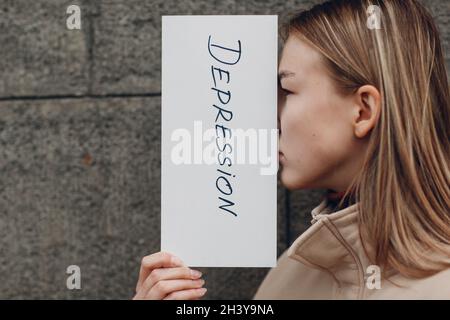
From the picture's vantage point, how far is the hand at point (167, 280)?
266 cm

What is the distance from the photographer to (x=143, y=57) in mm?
3018

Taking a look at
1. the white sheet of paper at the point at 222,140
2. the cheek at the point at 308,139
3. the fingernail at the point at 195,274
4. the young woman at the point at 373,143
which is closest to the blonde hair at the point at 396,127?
the young woman at the point at 373,143

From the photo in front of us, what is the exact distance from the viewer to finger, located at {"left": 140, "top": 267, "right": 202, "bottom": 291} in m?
2.66

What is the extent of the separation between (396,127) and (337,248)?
50 cm

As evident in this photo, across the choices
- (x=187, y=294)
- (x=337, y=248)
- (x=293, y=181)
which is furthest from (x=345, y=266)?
(x=187, y=294)

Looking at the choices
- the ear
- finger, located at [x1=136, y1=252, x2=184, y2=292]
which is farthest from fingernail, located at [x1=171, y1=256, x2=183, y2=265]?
the ear

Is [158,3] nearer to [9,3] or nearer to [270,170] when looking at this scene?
[9,3]

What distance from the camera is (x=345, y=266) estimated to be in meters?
2.67

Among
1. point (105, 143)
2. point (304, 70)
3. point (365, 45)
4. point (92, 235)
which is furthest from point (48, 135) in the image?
point (365, 45)

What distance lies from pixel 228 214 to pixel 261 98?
480 millimetres

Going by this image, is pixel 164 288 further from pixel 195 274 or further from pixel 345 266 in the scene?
pixel 345 266

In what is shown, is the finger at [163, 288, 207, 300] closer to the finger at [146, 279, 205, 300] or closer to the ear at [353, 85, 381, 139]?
the finger at [146, 279, 205, 300]

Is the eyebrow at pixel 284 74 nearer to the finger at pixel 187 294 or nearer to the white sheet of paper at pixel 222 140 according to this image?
the white sheet of paper at pixel 222 140

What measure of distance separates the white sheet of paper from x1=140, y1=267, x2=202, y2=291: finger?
45mm
